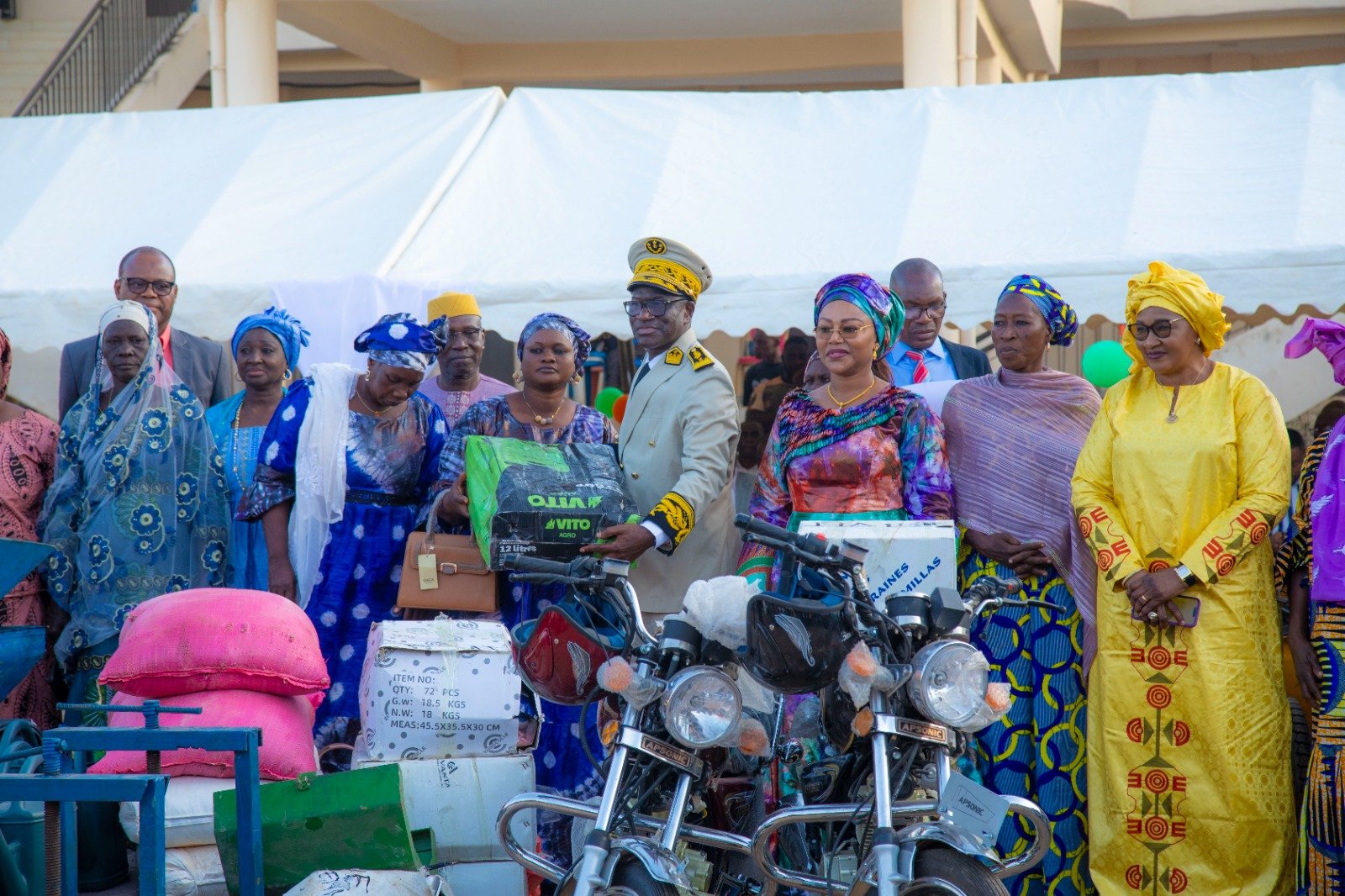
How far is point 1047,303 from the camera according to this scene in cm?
516

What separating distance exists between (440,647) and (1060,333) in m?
2.40

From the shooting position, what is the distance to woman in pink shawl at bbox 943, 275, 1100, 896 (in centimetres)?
487

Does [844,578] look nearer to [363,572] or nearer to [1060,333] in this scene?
[1060,333]

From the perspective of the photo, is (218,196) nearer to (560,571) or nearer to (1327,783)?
(560,571)

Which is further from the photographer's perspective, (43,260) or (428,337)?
(43,260)

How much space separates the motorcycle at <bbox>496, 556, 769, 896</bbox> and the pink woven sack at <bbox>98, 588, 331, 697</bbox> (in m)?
1.16

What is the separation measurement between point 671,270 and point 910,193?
9.20 feet

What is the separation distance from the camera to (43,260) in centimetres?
806

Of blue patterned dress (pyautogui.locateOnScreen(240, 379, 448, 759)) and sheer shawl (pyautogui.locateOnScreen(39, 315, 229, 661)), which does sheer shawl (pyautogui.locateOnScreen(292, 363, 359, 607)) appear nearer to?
blue patterned dress (pyautogui.locateOnScreen(240, 379, 448, 759))

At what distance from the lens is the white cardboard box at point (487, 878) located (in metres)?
4.53

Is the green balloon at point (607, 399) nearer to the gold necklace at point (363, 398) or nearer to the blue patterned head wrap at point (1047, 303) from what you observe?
the gold necklace at point (363, 398)

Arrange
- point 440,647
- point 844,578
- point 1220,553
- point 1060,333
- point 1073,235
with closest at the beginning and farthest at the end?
point 844,578 → point 1220,553 → point 440,647 → point 1060,333 → point 1073,235

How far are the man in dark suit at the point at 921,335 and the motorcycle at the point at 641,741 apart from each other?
2.47 meters

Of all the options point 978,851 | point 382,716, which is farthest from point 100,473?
point 978,851
